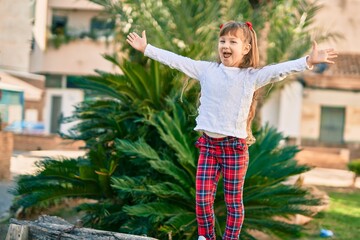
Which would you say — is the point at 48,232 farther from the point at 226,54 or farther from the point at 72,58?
the point at 72,58

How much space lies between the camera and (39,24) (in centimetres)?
3766

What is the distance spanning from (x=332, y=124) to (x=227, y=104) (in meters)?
31.8

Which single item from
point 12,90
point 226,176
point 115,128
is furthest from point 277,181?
point 12,90

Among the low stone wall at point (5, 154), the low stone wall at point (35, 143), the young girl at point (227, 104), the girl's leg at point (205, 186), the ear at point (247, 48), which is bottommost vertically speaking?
the low stone wall at point (35, 143)

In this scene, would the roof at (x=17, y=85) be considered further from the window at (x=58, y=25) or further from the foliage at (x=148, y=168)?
the foliage at (x=148, y=168)

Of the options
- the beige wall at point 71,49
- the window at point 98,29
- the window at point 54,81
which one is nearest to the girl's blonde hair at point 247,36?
the beige wall at point 71,49

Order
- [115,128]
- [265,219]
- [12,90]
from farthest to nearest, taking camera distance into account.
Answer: [12,90] < [115,128] < [265,219]

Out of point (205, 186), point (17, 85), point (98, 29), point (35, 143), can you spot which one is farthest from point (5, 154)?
point (98, 29)

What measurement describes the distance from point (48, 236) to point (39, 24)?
33123 millimetres

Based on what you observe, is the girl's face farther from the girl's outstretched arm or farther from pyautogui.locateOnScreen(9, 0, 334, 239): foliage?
pyautogui.locateOnScreen(9, 0, 334, 239): foliage

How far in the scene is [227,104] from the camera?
5.70 metres

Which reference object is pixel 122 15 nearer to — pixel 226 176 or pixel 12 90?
pixel 226 176

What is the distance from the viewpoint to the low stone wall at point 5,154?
1644 centimetres

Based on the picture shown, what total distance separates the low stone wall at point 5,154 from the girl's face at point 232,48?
1140cm
